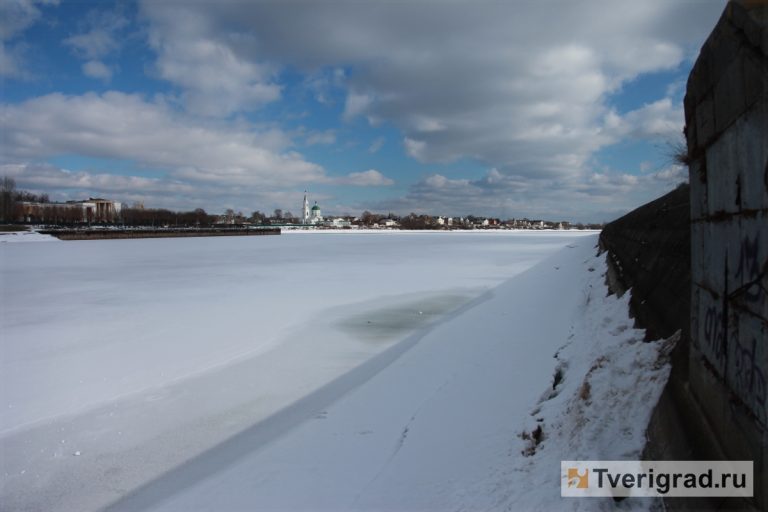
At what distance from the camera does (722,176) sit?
298cm

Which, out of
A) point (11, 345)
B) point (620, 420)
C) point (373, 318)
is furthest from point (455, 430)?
point (11, 345)

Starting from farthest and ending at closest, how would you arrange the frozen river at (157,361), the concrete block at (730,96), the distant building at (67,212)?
the distant building at (67,212), the frozen river at (157,361), the concrete block at (730,96)

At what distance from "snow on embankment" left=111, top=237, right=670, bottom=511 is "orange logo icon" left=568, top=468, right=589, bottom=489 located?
141 mm

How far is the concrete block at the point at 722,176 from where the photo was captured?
275 centimetres

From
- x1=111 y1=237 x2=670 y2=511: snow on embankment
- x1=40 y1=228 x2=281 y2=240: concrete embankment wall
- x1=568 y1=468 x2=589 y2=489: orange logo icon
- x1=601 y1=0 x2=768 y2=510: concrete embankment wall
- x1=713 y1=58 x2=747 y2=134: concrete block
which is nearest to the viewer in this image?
x1=601 y1=0 x2=768 y2=510: concrete embankment wall

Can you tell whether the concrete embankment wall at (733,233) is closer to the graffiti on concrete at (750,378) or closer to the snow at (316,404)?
the graffiti on concrete at (750,378)

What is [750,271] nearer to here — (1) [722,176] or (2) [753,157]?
(2) [753,157]

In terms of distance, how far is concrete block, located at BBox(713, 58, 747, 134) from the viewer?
2.57 meters

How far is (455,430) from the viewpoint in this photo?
5934 mm

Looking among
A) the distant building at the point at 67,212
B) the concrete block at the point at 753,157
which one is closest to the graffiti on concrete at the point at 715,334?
the concrete block at the point at 753,157

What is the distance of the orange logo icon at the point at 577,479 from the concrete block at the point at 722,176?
200 centimetres

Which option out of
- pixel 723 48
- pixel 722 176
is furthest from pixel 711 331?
pixel 723 48

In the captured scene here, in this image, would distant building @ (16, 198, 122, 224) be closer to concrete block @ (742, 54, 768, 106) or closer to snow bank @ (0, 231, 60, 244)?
snow bank @ (0, 231, 60, 244)

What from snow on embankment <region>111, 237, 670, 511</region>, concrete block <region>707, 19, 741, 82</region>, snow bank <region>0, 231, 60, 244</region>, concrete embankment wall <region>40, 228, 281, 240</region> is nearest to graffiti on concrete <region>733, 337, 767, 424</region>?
snow on embankment <region>111, 237, 670, 511</region>
